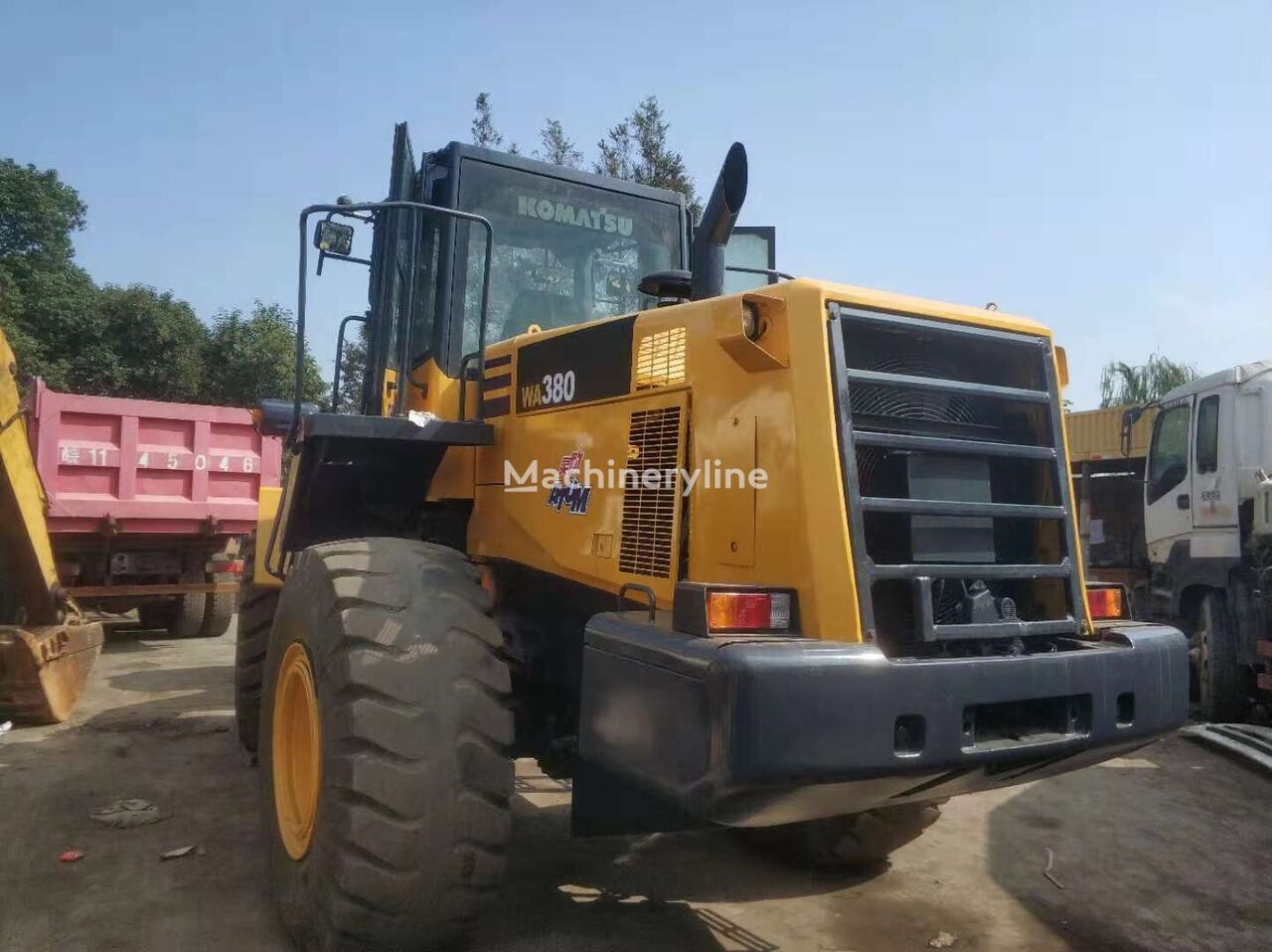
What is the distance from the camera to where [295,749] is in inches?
134

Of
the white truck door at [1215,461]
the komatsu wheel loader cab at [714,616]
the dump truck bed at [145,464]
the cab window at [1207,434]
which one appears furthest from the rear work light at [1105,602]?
the dump truck bed at [145,464]

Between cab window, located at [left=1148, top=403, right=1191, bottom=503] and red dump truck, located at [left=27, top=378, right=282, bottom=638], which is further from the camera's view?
red dump truck, located at [left=27, top=378, right=282, bottom=638]

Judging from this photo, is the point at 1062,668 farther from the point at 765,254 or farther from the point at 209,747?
the point at 209,747

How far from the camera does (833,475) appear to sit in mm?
2461

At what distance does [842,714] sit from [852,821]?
1.77 meters

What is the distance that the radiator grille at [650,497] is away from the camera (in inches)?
113

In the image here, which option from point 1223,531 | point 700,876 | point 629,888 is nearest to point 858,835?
point 700,876

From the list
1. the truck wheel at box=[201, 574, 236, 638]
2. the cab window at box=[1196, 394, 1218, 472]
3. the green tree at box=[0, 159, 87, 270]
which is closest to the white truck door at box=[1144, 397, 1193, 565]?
the cab window at box=[1196, 394, 1218, 472]

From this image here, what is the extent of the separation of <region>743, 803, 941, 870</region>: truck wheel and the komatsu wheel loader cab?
23 mm

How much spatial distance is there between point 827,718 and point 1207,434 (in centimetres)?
713

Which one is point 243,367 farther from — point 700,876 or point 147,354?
point 700,876

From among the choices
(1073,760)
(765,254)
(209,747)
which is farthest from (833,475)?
(209,747)

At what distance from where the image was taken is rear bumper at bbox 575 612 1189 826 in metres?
2.15

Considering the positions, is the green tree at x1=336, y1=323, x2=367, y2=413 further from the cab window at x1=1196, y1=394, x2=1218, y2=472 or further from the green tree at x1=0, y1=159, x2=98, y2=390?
the green tree at x1=0, y1=159, x2=98, y2=390
